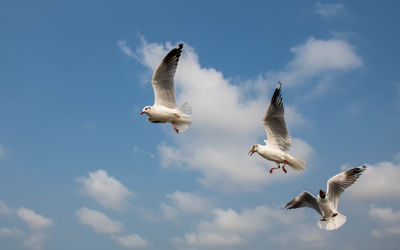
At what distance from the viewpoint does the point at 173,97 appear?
46.9ft

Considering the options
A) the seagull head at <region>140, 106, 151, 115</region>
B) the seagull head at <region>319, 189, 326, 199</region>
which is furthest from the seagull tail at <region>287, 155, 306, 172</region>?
the seagull head at <region>140, 106, 151, 115</region>

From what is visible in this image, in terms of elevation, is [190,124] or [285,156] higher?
[190,124]

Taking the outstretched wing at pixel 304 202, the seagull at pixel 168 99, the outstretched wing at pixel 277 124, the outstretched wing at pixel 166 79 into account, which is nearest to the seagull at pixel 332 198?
the outstretched wing at pixel 304 202

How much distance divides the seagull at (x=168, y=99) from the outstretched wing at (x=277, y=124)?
9.47 ft

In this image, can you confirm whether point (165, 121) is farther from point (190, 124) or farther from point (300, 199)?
point (300, 199)

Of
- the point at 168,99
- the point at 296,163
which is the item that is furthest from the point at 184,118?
the point at 296,163

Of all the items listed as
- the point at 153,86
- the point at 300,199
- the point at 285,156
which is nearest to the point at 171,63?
the point at 153,86

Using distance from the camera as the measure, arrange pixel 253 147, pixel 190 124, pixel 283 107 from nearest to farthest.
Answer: pixel 283 107 → pixel 253 147 → pixel 190 124

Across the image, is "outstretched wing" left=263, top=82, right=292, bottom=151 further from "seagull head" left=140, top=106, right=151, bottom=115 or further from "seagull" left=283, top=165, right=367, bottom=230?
"seagull head" left=140, top=106, right=151, bottom=115

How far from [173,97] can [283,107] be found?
4.00m

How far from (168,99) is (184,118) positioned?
922 millimetres

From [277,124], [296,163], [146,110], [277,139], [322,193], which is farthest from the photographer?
[146,110]

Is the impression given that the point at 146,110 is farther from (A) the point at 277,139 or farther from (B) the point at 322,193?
(B) the point at 322,193

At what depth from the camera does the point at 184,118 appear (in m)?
14.1
